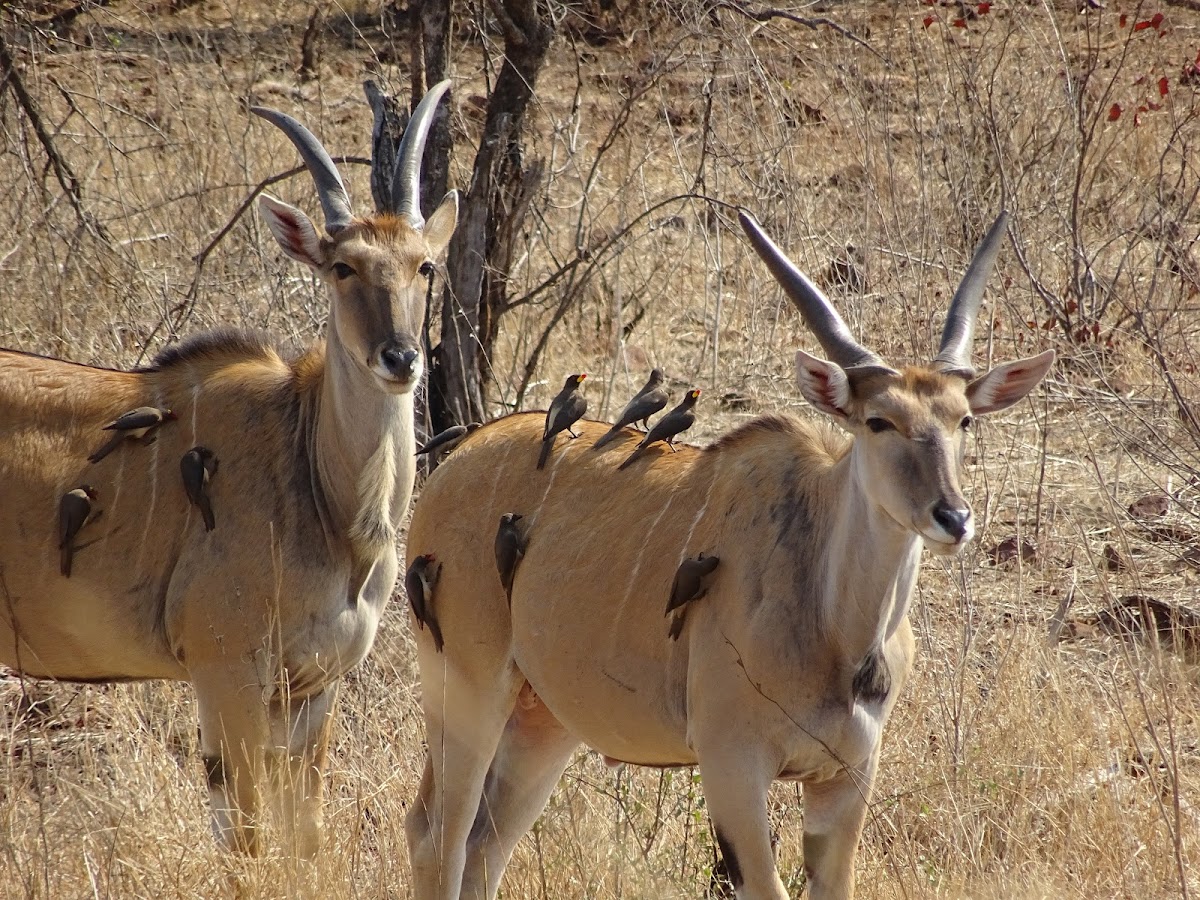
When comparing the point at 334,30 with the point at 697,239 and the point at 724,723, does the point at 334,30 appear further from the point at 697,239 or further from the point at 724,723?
the point at 724,723

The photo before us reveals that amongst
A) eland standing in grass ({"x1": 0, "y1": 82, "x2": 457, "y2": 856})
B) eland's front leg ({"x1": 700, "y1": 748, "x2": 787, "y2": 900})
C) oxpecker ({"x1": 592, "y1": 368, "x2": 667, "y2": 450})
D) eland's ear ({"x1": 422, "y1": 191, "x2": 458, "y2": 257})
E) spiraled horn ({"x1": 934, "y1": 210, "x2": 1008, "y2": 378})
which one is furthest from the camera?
eland's ear ({"x1": 422, "y1": 191, "x2": 458, "y2": 257})

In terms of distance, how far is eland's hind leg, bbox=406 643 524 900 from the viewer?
407 centimetres

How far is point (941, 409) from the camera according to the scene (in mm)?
3406

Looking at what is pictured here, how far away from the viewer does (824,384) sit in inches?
138

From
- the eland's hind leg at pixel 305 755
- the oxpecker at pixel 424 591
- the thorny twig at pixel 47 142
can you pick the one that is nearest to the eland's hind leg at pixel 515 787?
the oxpecker at pixel 424 591

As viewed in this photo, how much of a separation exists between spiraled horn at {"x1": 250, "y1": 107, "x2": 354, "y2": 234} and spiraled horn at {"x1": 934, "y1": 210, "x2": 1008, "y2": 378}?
1.77 meters

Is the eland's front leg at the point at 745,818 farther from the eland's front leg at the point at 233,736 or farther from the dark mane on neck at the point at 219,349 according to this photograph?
the dark mane on neck at the point at 219,349

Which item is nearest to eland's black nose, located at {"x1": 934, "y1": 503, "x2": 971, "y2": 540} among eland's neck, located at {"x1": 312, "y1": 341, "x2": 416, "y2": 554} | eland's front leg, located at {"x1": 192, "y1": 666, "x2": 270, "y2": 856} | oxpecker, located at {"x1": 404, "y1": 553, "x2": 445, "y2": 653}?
oxpecker, located at {"x1": 404, "y1": 553, "x2": 445, "y2": 653}

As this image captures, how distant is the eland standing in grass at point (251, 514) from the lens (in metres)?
4.33

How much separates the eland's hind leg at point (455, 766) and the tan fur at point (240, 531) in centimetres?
37

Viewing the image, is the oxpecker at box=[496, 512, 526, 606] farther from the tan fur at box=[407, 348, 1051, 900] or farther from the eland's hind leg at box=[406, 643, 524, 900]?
the eland's hind leg at box=[406, 643, 524, 900]

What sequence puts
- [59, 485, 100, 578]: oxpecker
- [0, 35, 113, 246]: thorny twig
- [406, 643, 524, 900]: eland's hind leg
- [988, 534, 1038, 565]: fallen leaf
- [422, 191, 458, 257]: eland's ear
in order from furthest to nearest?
1. [0, 35, 113, 246]: thorny twig
2. [988, 534, 1038, 565]: fallen leaf
3. [422, 191, 458, 257]: eland's ear
4. [59, 485, 100, 578]: oxpecker
5. [406, 643, 524, 900]: eland's hind leg

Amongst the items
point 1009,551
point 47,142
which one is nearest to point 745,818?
point 1009,551

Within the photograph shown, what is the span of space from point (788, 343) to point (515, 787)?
3.95 m
